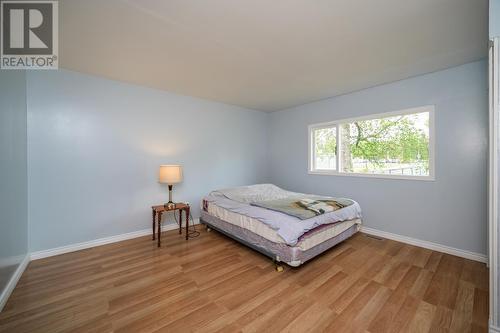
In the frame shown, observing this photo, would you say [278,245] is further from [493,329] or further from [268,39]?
[268,39]

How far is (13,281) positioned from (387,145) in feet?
16.4

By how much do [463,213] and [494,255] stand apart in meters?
1.65

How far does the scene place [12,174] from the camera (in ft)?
6.55

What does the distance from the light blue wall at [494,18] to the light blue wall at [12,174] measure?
389cm

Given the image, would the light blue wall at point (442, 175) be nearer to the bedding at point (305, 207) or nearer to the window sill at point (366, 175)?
the window sill at point (366, 175)

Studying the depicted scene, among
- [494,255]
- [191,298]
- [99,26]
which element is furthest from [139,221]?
[494,255]

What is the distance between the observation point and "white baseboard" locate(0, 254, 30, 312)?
1.71m

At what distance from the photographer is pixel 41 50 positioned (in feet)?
7.25

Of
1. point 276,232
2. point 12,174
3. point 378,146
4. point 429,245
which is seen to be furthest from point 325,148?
point 12,174

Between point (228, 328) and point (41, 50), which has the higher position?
point (41, 50)

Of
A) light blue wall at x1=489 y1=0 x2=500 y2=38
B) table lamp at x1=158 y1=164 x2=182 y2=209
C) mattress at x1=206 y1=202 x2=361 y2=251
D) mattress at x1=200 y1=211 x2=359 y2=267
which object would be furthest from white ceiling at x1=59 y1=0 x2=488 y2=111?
mattress at x1=200 y1=211 x2=359 y2=267

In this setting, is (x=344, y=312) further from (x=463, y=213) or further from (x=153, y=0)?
(x=153, y=0)

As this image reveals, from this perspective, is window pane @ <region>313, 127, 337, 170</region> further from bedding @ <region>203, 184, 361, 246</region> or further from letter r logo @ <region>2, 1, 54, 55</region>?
letter r logo @ <region>2, 1, 54, 55</region>

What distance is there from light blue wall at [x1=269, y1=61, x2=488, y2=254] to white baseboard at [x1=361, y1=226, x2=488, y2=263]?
0.06 metres
